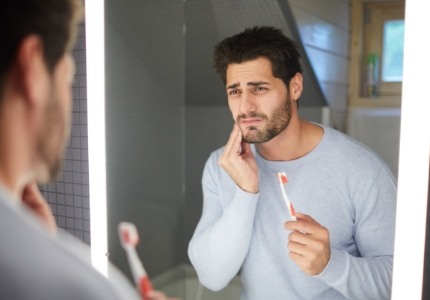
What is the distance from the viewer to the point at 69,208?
1361 millimetres

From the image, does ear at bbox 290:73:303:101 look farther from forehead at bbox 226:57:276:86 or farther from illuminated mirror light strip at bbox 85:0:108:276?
illuminated mirror light strip at bbox 85:0:108:276

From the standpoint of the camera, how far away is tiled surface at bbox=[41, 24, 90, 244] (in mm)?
1246

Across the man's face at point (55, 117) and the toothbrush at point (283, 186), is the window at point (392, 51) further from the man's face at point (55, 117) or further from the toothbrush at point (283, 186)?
the man's face at point (55, 117)

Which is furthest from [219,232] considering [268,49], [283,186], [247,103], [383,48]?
[383,48]

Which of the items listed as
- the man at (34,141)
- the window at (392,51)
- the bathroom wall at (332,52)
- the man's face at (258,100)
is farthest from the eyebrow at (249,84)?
the man at (34,141)

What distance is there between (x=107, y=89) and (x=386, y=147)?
0.72 metres

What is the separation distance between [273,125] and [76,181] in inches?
25.3

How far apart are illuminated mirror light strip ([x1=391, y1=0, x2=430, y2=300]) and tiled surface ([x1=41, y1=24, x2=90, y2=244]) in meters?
0.79

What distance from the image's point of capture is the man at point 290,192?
94 centimetres

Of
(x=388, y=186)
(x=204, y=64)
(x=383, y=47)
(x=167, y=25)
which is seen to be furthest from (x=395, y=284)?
(x=167, y=25)

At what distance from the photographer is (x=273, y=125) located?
100 cm

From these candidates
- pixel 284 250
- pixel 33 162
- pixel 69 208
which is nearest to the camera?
pixel 33 162

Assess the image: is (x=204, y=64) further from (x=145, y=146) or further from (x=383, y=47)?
(x=383, y=47)

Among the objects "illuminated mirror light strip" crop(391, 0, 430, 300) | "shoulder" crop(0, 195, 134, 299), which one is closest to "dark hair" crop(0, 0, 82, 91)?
"shoulder" crop(0, 195, 134, 299)
